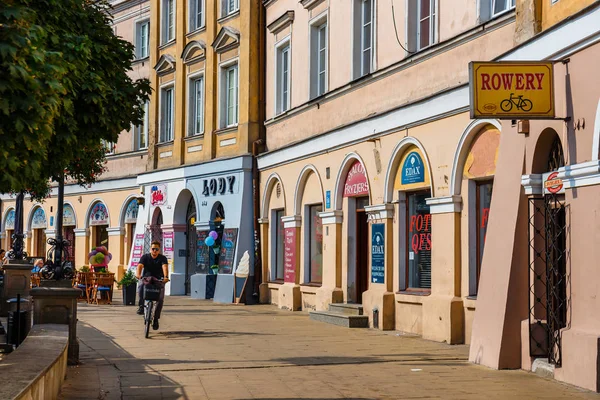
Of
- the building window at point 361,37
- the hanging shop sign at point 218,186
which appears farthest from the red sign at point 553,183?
the hanging shop sign at point 218,186

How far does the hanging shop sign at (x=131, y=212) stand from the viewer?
36906 mm

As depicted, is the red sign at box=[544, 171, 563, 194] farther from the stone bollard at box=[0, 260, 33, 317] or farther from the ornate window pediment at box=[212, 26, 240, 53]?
the ornate window pediment at box=[212, 26, 240, 53]

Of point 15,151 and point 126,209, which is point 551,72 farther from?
point 126,209

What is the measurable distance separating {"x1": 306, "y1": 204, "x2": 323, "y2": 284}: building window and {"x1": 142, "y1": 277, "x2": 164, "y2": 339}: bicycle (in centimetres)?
660

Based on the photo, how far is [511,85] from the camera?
12586mm

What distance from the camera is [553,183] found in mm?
12758

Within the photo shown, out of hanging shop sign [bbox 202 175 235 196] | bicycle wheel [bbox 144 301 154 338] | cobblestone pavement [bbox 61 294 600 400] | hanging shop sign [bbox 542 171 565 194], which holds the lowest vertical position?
cobblestone pavement [bbox 61 294 600 400]

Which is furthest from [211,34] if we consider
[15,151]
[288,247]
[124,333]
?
[15,151]

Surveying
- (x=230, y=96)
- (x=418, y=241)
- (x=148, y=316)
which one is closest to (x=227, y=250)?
(x=230, y=96)

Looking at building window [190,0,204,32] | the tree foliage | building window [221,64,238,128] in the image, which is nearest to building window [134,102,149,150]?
building window [190,0,204,32]

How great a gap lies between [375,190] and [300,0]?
687cm

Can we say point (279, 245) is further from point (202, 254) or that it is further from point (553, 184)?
point (553, 184)

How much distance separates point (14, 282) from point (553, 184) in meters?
13.9

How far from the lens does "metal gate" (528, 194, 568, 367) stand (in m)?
12.7
